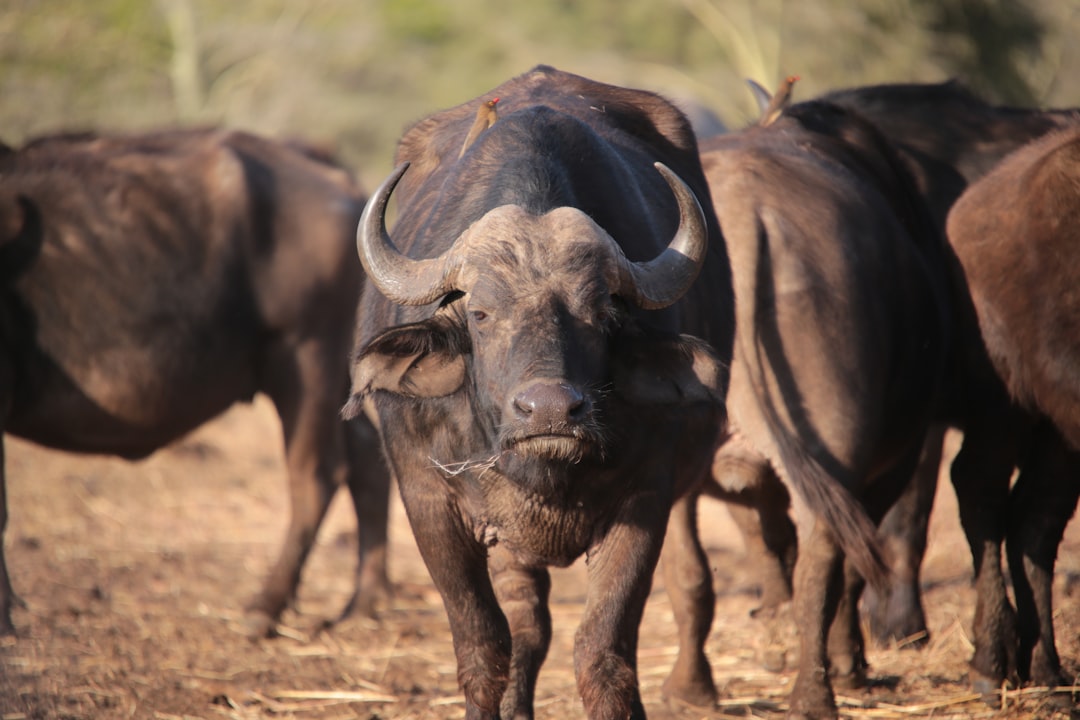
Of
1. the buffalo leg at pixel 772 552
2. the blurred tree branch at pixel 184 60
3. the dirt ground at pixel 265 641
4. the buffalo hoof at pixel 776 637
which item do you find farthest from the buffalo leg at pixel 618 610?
the blurred tree branch at pixel 184 60

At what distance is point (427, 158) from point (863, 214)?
1.81 m

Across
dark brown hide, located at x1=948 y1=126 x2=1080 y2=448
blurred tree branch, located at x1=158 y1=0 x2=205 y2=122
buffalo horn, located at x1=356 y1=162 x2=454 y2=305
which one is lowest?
buffalo horn, located at x1=356 y1=162 x2=454 y2=305

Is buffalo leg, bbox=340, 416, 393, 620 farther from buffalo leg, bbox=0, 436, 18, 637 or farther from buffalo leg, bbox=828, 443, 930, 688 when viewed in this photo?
buffalo leg, bbox=828, 443, 930, 688

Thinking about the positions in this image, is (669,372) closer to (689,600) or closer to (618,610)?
(618,610)

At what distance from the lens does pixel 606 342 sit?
381 cm

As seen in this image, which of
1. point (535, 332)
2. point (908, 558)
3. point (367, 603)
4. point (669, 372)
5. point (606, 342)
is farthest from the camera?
point (367, 603)

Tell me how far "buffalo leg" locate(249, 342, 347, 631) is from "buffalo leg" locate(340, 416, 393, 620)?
31 centimetres

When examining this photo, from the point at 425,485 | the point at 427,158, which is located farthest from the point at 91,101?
the point at 425,485

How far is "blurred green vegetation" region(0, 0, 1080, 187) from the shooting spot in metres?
13.2

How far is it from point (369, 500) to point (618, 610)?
154 inches

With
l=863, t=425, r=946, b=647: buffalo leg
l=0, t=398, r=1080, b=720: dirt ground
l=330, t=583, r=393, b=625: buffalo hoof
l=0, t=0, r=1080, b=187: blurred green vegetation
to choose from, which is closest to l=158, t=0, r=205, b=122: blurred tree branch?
l=0, t=0, r=1080, b=187: blurred green vegetation

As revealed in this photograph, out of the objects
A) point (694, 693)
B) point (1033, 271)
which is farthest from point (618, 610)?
point (1033, 271)

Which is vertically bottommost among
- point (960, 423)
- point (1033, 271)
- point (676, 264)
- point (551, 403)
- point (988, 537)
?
point (988, 537)

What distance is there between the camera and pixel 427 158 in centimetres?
510
